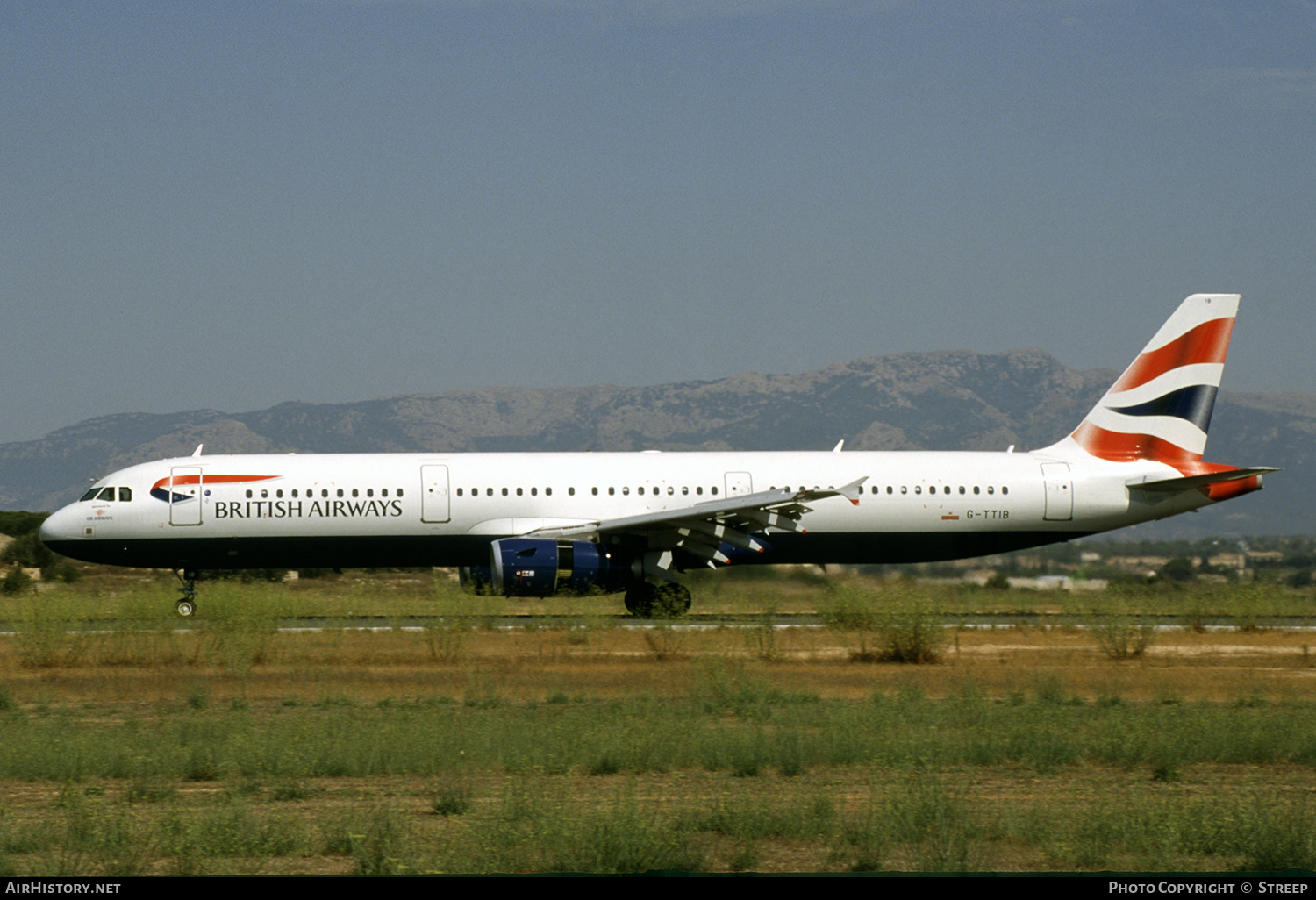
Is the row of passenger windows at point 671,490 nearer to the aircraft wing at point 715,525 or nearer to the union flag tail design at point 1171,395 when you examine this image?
the aircraft wing at point 715,525

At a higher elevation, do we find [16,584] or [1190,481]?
[1190,481]

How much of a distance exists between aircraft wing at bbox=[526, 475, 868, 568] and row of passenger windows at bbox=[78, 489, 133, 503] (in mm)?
7577

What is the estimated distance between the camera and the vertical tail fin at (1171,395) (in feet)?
95.5

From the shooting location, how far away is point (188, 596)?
2530 centimetres

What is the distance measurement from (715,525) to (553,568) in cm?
322

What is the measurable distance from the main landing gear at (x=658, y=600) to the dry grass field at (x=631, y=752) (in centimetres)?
346

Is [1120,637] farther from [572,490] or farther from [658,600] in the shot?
[572,490]

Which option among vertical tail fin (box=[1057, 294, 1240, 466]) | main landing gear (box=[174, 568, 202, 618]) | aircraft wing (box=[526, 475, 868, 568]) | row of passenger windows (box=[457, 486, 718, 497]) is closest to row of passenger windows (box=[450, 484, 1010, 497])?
row of passenger windows (box=[457, 486, 718, 497])

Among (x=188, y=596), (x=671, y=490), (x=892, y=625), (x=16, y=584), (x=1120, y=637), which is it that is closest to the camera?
(x=892, y=625)

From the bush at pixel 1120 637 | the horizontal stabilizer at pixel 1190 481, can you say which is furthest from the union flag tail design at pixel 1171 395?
the bush at pixel 1120 637

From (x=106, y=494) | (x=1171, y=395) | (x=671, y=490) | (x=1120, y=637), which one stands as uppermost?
(x=1171, y=395)

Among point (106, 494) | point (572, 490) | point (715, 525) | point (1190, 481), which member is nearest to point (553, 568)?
point (572, 490)

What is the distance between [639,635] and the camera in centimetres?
2338

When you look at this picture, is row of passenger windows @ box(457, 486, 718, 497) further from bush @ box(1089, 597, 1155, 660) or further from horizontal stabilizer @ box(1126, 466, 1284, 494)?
horizontal stabilizer @ box(1126, 466, 1284, 494)
